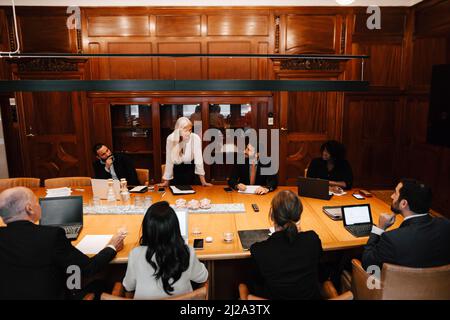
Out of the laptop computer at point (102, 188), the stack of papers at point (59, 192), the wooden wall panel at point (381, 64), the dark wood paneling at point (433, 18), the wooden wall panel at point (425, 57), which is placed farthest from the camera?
the wooden wall panel at point (381, 64)

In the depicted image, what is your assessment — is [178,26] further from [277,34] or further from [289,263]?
[289,263]

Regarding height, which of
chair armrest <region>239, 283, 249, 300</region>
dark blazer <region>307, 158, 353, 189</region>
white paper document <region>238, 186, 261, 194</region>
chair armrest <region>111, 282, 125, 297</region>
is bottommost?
chair armrest <region>239, 283, 249, 300</region>

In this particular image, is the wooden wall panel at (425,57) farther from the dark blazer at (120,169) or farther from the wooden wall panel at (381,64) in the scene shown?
the dark blazer at (120,169)

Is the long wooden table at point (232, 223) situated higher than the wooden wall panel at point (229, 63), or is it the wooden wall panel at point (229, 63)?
the wooden wall panel at point (229, 63)

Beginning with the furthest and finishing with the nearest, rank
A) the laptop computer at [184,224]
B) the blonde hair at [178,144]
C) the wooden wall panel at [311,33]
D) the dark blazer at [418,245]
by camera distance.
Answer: the wooden wall panel at [311,33] < the blonde hair at [178,144] < the laptop computer at [184,224] < the dark blazer at [418,245]

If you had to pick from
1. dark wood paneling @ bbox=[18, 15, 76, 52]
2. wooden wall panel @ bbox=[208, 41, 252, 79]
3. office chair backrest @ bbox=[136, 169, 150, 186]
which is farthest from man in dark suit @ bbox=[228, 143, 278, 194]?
dark wood paneling @ bbox=[18, 15, 76, 52]

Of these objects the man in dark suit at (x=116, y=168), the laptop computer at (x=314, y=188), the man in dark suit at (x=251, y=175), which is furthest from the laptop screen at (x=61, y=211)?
the laptop computer at (x=314, y=188)

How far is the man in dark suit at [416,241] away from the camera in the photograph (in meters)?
2.14

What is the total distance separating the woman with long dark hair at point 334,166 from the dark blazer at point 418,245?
5.24 feet

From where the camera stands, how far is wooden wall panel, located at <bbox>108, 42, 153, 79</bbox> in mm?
5324

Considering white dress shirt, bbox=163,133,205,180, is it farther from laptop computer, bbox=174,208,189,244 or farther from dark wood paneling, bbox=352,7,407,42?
dark wood paneling, bbox=352,7,407,42

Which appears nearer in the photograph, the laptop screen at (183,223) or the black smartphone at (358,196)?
the laptop screen at (183,223)

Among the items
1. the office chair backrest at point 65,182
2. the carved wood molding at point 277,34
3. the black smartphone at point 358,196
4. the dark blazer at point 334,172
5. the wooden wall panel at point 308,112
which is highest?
the carved wood molding at point 277,34

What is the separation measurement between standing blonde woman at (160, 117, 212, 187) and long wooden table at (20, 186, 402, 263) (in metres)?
0.60
